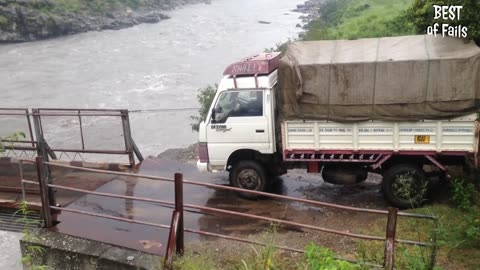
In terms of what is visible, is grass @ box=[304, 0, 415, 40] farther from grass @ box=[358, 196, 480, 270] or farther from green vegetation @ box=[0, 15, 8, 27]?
green vegetation @ box=[0, 15, 8, 27]

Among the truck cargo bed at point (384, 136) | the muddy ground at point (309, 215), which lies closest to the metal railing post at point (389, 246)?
the muddy ground at point (309, 215)

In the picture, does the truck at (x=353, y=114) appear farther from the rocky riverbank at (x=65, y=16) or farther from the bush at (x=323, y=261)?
the rocky riverbank at (x=65, y=16)

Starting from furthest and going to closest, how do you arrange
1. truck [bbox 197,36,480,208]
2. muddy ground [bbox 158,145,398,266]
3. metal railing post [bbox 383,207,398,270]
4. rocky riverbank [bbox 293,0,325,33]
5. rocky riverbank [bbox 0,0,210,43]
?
rocky riverbank [bbox 293,0,325,33]
rocky riverbank [bbox 0,0,210,43]
truck [bbox 197,36,480,208]
muddy ground [bbox 158,145,398,266]
metal railing post [bbox 383,207,398,270]

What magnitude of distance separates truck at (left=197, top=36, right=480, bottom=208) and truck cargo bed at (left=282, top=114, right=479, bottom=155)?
0.01m

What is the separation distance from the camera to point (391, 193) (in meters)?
7.78

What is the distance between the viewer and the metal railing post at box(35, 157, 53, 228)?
588 centimetres

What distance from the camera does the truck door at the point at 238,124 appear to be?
806 centimetres

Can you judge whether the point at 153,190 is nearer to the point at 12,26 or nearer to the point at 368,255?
the point at 368,255

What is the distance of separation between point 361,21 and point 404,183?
21.0 metres

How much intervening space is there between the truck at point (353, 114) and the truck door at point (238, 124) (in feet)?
0.05

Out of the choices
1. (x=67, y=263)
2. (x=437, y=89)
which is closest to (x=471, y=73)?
(x=437, y=89)

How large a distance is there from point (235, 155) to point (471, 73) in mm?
3791

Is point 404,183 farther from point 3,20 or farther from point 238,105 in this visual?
point 3,20

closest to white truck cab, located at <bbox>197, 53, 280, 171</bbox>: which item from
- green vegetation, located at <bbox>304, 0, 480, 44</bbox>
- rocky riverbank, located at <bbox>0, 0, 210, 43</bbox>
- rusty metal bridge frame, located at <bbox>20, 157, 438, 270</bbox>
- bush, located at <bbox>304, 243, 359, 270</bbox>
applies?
rusty metal bridge frame, located at <bbox>20, 157, 438, 270</bbox>
